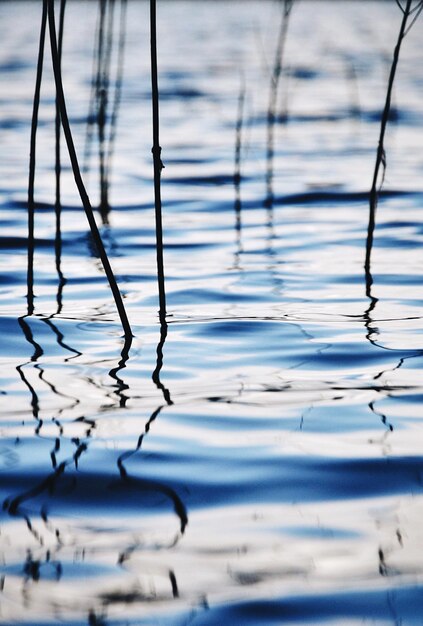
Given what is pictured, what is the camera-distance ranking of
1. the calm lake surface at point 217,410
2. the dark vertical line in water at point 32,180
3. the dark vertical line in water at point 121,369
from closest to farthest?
the calm lake surface at point 217,410
the dark vertical line in water at point 121,369
the dark vertical line in water at point 32,180

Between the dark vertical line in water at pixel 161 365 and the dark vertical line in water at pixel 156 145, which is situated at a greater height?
the dark vertical line in water at pixel 156 145

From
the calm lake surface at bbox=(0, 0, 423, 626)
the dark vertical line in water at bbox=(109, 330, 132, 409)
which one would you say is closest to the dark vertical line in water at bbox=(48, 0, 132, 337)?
the dark vertical line in water at bbox=(109, 330, 132, 409)

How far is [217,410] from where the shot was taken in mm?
2033

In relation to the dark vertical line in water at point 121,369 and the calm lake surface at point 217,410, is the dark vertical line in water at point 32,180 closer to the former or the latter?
the calm lake surface at point 217,410

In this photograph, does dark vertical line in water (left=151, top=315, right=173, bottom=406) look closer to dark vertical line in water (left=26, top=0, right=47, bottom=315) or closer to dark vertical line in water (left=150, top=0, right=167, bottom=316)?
dark vertical line in water (left=150, top=0, right=167, bottom=316)

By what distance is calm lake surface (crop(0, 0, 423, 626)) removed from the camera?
1.37m

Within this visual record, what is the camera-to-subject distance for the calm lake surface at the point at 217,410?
1370 millimetres

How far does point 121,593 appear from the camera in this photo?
4.40ft

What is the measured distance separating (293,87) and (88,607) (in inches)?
366

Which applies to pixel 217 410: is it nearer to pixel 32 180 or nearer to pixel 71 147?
pixel 71 147

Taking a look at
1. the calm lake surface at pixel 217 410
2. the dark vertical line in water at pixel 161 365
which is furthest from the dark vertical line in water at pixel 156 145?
the calm lake surface at pixel 217 410

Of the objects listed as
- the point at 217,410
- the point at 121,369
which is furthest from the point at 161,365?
the point at 217,410

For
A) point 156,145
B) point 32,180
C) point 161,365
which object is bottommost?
point 161,365

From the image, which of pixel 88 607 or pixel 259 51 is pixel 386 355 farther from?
pixel 259 51
